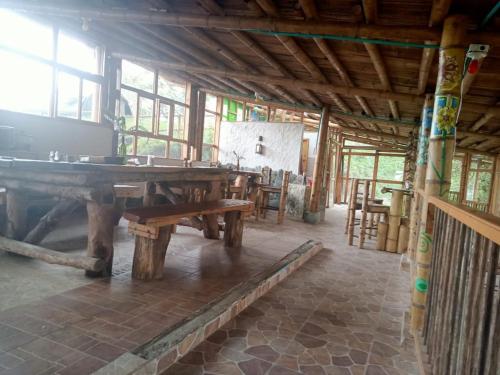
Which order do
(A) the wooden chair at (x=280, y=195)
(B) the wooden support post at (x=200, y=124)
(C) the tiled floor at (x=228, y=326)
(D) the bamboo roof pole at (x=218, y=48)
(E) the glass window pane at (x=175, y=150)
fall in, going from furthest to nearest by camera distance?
(B) the wooden support post at (x=200, y=124) → (E) the glass window pane at (x=175, y=150) → (A) the wooden chair at (x=280, y=195) → (D) the bamboo roof pole at (x=218, y=48) → (C) the tiled floor at (x=228, y=326)

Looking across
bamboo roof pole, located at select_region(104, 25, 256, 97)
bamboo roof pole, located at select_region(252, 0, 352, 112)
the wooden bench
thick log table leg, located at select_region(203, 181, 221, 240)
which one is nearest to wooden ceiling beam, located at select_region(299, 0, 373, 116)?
bamboo roof pole, located at select_region(252, 0, 352, 112)

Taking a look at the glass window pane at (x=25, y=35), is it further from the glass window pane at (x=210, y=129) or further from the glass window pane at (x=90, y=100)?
the glass window pane at (x=210, y=129)

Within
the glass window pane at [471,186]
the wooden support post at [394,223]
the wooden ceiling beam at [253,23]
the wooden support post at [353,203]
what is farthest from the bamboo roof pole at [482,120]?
the glass window pane at [471,186]

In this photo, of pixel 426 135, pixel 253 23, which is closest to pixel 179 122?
pixel 253 23

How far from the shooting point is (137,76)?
885 cm

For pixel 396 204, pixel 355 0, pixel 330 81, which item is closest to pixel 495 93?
pixel 396 204

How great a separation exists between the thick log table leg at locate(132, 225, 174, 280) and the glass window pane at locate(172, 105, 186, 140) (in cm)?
708

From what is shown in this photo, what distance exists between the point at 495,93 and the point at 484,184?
926 centimetres

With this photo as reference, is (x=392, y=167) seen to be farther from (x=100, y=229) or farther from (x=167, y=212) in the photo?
(x=100, y=229)

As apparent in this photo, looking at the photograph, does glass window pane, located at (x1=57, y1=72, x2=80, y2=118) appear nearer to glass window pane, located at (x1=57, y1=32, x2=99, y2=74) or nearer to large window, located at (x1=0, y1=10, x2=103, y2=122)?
large window, located at (x1=0, y1=10, x2=103, y2=122)

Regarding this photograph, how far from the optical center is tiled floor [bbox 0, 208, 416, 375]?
2135 mm

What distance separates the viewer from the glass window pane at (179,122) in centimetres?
1012

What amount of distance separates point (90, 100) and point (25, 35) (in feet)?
5.58

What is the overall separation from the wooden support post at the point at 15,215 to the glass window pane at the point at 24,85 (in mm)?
2782
